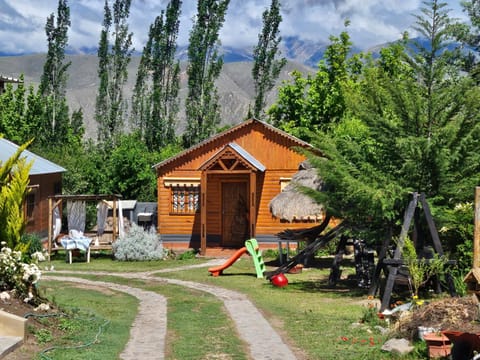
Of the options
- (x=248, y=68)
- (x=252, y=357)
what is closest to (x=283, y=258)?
(x=252, y=357)

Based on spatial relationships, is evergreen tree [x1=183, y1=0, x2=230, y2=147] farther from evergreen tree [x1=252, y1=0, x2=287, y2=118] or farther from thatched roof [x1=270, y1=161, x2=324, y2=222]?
thatched roof [x1=270, y1=161, x2=324, y2=222]

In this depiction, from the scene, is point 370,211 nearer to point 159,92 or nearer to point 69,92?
point 159,92

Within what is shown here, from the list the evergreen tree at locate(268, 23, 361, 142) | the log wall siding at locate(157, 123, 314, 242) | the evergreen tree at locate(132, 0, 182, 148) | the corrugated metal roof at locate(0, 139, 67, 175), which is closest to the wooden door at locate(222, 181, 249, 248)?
the log wall siding at locate(157, 123, 314, 242)

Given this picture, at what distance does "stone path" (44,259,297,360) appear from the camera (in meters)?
10.4

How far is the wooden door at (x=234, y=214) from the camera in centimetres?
2805

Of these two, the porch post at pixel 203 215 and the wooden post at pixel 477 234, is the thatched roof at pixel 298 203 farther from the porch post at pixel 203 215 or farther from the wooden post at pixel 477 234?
the wooden post at pixel 477 234

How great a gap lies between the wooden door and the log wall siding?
0.22 m

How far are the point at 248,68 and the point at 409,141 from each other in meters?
151

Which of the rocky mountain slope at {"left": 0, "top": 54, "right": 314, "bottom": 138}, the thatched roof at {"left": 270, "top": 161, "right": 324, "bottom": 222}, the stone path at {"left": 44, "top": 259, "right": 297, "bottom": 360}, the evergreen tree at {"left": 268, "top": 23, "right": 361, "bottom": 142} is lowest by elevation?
the stone path at {"left": 44, "top": 259, "right": 297, "bottom": 360}

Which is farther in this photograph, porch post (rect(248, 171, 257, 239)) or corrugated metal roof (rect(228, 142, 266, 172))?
corrugated metal roof (rect(228, 142, 266, 172))

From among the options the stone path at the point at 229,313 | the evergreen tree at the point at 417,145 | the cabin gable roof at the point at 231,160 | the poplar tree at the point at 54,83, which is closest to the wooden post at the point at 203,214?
the cabin gable roof at the point at 231,160

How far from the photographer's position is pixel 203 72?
41.5 m

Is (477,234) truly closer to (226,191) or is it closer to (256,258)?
(256,258)

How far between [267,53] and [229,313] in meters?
31.9
